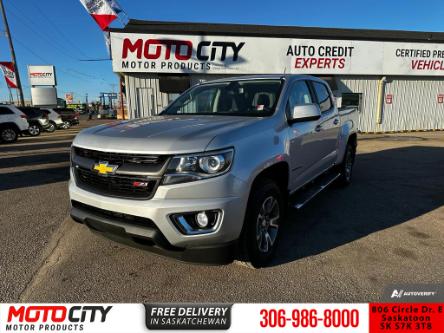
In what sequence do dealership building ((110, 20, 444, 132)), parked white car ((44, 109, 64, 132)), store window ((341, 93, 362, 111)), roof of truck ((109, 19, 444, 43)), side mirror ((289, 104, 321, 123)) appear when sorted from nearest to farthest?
1. side mirror ((289, 104, 321, 123))
2. dealership building ((110, 20, 444, 132))
3. roof of truck ((109, 19, 444, 43))
4. store window ((341, 93, 362, 111))
5. parked white car ((44, 109, 64, 132))

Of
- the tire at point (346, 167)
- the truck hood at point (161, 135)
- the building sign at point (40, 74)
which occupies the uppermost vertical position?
the building sign at point (40, 74)

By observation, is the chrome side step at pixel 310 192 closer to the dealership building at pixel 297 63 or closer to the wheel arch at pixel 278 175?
the wheel arch at pixel 278 175

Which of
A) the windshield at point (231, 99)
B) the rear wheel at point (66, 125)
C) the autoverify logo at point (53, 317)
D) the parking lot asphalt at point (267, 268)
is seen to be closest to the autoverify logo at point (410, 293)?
the parking lot asphalt at point (267, 268)

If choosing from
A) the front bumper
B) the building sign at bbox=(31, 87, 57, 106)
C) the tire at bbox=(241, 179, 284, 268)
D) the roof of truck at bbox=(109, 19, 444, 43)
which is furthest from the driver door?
the building sign at bbox=(31, 87, 57, 106)

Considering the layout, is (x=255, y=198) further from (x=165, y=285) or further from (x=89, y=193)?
(x=89, y=193)

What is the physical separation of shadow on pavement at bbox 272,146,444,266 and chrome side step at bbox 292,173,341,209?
411 mm

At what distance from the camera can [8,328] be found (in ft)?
7.05

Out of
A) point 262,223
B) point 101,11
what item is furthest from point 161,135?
point 101,11

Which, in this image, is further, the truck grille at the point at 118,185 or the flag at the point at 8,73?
the flag at the point at 8,73

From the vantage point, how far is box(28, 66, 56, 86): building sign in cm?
5841

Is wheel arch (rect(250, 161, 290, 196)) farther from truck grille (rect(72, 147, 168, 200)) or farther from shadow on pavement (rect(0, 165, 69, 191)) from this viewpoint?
shadow on pavement (rect(0, 165, 69, 191))

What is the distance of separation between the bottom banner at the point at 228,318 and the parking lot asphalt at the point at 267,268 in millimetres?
359

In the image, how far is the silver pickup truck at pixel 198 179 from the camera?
94.3 inches

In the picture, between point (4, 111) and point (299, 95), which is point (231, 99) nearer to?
point (299, 95)
